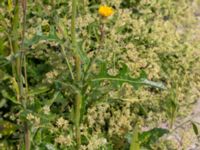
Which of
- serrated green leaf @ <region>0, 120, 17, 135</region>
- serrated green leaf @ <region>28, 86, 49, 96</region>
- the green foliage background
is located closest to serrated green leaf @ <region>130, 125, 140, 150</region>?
the green foliage background

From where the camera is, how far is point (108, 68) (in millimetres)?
3184

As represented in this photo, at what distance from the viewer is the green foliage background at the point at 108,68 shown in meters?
2.86

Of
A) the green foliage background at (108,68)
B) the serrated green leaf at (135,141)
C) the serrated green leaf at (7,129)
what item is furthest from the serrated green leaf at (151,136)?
the serrated green leaf at (7,129)

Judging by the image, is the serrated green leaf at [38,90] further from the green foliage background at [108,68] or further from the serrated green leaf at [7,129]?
the serrated green leaf at [7,129]

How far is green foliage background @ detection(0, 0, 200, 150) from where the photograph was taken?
2857mm

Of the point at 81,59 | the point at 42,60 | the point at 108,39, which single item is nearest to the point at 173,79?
the point at 108,39

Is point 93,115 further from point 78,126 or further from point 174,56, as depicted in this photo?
point 174,56

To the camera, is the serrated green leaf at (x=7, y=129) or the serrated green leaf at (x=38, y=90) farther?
the serrated green leaf at (x=7, y=129)

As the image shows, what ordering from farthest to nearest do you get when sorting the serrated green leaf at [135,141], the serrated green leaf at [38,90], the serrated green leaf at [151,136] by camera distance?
the serrated green leaf at [151,136], the serrated green leaf at [38,90], the serrated green leaf at [135,141]

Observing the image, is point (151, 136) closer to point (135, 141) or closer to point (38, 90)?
point (135, 141)

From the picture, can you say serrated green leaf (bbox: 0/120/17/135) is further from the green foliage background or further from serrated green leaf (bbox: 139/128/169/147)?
serrated green leaf (bbox: 139/128/169/147)

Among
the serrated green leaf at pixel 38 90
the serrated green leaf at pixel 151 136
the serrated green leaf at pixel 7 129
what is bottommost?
the serrated green leaf at pixel 151 136

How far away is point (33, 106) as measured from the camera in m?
2.69

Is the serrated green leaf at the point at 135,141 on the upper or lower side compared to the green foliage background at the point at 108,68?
lower
